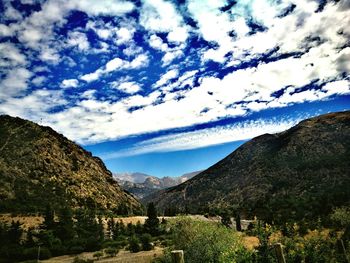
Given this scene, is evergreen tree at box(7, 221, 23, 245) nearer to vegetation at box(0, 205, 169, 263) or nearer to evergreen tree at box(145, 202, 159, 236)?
vegetation at box(0, 205, 169, 263)

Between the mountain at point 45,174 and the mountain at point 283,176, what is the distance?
28973 mm

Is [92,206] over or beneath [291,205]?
over

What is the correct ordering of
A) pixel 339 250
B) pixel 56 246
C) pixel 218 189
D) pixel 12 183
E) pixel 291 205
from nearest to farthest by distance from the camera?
pixel 339 250, pixel 56 246, pixel 291 205, pixel 12 183, pixel 218 189

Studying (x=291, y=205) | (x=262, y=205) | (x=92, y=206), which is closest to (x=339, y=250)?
(x=291, y=205)

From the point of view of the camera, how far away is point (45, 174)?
83.7m

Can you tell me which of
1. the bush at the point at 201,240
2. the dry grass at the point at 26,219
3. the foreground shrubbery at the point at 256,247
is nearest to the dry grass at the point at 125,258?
the foreground shrubbery at the point at 256,247

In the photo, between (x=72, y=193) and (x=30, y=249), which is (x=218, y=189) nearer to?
(x=72, y=193)

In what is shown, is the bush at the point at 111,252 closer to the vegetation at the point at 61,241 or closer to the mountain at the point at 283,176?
the vegetation at the point at 61,241

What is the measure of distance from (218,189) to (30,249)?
90772mm

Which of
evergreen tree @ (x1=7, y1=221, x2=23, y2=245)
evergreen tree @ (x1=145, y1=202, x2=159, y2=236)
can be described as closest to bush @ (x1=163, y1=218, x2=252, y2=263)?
evergreen tree @ (x1=7, y1=221, x2=23, y2=245)

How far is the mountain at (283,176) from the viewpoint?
223 ft

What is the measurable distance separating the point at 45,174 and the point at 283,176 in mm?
62267

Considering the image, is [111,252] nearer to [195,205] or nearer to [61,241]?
[61,241]

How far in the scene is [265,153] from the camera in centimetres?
12888
